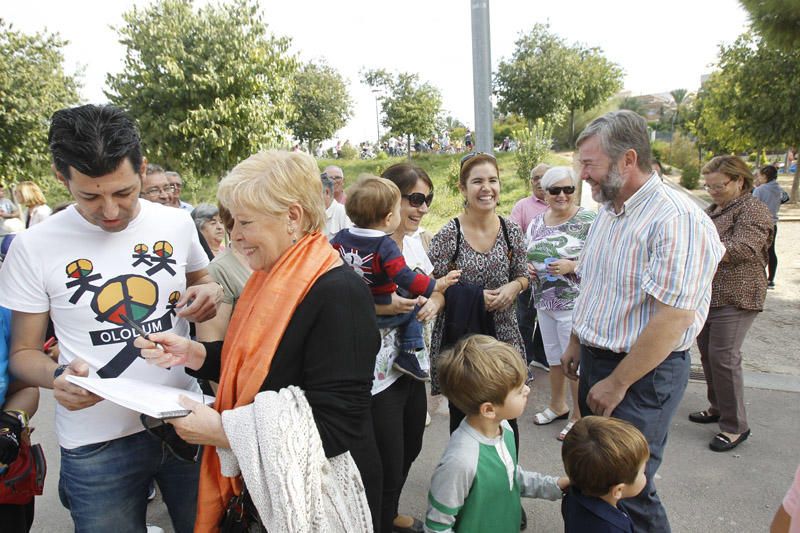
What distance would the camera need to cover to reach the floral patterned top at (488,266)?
3.03 metres

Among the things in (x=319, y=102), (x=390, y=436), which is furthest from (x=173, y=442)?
(x=319, y=102)

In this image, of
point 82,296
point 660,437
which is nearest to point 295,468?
point 82,296

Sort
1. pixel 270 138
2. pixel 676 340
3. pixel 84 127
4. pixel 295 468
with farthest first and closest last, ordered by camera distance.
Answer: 1. pixel 270 138
2. pixel 676 340
3. pixel 84 127
4. pixel 295 468

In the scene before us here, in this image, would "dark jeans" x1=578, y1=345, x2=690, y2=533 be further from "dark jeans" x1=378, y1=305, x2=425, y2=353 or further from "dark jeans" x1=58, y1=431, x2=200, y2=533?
"dark jeans" x1=58, y1=431, x2=200, y2=533

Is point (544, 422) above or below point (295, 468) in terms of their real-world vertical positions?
below

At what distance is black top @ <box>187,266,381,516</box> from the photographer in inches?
56.1

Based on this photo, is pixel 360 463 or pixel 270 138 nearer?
pixel 360 463

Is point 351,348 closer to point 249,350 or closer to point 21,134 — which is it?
point 249,350

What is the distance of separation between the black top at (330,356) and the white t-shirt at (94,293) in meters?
0.66

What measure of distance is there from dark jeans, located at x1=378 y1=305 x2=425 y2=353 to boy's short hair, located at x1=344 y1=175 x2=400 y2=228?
0.48 meters

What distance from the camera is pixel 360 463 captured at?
5.19 ft

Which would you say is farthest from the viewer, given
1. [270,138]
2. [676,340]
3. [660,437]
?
[270,138]

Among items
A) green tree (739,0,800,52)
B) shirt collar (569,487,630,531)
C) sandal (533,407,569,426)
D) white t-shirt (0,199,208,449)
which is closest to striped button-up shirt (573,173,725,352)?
shirt collar (569,487,630,531)

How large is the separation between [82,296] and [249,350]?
2.21 ft
